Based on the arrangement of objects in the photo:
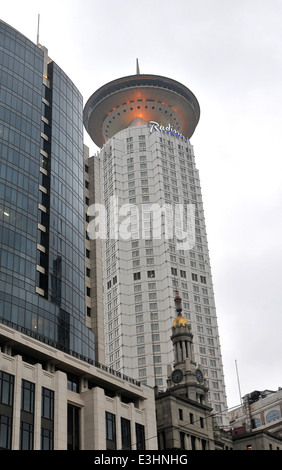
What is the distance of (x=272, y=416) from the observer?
6334 inches

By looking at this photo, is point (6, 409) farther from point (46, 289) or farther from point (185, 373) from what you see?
point (185, 373)

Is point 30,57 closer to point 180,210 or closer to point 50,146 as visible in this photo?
point 50,146

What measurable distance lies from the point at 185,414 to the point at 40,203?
36009mm

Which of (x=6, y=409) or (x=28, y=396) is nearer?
(x=6, y=409)

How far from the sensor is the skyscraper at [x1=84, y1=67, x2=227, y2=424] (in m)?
154

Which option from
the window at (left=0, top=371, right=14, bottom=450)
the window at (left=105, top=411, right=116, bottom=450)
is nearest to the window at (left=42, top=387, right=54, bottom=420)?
the window at (left=0, top=371, right=14, bottom=450)

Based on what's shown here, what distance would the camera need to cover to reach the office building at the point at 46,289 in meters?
63.9

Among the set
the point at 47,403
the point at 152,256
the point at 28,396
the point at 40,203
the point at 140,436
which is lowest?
the point at 140,436

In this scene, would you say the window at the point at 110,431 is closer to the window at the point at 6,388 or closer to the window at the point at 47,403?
the window at the point at 47,403

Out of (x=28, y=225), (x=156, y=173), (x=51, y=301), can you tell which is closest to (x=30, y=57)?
(x=28, y=225)

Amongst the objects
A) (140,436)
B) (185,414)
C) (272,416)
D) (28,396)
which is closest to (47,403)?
(28,396)

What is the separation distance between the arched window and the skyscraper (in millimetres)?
17170

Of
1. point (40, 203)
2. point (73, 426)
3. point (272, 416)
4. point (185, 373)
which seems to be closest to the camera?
point (73, 426)

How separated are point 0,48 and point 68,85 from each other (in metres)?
15.7
